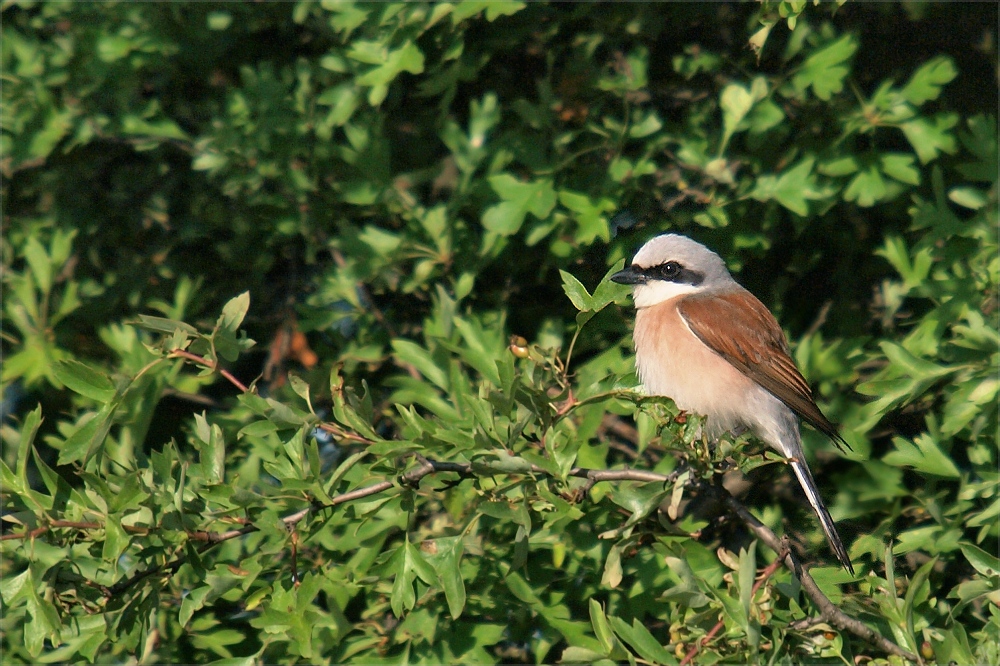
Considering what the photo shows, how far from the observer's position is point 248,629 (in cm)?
273

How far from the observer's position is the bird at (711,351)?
9.91 feet

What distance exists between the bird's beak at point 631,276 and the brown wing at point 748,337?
163 mm

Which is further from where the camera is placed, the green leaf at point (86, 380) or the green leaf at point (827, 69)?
the green leaf at point (827, 69)

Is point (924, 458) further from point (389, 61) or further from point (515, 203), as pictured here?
point (389, 61)

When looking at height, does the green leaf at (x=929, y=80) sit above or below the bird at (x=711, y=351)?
above

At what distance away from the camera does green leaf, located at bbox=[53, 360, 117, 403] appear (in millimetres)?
2258

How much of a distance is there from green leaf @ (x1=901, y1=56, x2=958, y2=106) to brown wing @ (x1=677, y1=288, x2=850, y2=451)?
32.6 inches

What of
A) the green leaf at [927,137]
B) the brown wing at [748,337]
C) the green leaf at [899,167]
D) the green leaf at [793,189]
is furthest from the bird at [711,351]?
the green leaf at [927,137]

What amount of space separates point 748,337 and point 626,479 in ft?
3.38

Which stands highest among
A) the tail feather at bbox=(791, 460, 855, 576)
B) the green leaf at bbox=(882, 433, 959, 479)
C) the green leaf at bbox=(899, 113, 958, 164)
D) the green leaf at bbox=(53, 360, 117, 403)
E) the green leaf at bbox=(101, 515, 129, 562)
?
the green leaf at bbox=(899, 113, 958, 164)

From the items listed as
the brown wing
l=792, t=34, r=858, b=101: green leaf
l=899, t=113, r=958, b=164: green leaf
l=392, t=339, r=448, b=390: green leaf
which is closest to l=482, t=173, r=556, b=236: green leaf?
l=392, t=339, r=448, b=390: green leaf

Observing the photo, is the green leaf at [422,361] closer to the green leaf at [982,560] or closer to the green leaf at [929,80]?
the green leaf at [982,560]

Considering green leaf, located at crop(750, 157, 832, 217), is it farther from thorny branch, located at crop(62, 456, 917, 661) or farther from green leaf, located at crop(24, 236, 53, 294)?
green leaf, located at crop(24, 236, 53, 294)

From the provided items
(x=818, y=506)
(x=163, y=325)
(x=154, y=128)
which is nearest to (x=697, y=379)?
(x=818, y=506)
